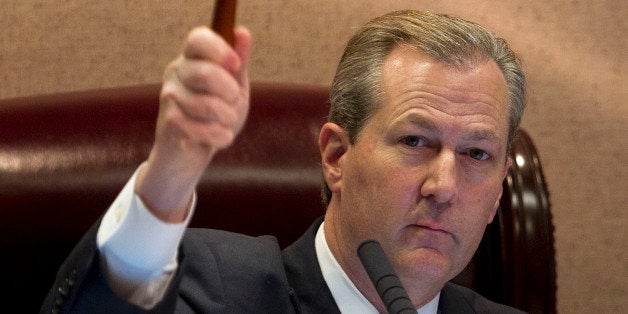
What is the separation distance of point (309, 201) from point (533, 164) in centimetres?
47

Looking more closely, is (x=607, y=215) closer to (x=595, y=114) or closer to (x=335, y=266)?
(x=595, y=114)

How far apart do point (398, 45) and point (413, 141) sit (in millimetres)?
188

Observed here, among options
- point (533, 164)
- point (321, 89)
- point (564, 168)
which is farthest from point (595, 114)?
point (321, 89)

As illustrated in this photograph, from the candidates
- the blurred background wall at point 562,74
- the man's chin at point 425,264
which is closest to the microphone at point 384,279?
the man's chin at point 425,264

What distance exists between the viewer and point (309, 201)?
2127 mm

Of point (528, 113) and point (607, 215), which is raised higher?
point (528, 113)

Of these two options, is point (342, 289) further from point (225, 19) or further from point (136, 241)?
point (225, 19)

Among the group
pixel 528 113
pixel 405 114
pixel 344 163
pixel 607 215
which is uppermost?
pixel 405 114

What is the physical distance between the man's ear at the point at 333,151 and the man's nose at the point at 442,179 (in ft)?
0.60

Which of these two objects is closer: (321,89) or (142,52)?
(321,89)

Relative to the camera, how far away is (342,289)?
1.83m

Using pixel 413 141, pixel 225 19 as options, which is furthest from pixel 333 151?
pixel 225 19

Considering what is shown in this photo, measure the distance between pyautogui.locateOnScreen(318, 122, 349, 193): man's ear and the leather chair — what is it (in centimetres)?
23

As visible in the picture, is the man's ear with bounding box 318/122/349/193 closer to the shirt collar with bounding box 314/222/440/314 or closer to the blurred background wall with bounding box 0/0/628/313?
the shirt collar with bounding box 314/222/440/314
